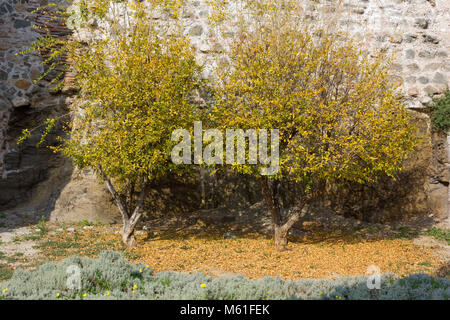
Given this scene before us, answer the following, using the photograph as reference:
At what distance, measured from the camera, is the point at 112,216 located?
9320 mm

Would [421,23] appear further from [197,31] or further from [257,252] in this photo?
[257,252]

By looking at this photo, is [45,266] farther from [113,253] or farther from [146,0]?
[146,0]

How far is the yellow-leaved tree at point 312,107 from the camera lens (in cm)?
657

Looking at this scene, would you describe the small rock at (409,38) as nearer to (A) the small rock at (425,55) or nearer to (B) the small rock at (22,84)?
(A) the small rock at (425,55)

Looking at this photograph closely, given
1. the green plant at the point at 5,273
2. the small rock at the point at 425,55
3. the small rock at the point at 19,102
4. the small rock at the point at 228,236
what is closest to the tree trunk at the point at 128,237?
the small rock at the point at 228,236

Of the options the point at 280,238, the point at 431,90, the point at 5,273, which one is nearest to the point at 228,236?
the point at 280,238

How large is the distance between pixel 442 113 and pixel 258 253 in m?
5.71

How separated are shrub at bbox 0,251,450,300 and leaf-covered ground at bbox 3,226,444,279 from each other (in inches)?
59.6

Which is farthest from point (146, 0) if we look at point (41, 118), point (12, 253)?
point (12, 253)

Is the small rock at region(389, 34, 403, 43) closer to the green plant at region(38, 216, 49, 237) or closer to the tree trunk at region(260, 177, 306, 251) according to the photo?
the tree trunk at region(260, 177, 306, 251)

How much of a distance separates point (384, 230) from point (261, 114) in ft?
15.1

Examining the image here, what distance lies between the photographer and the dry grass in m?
6.34

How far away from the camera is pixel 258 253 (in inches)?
288
